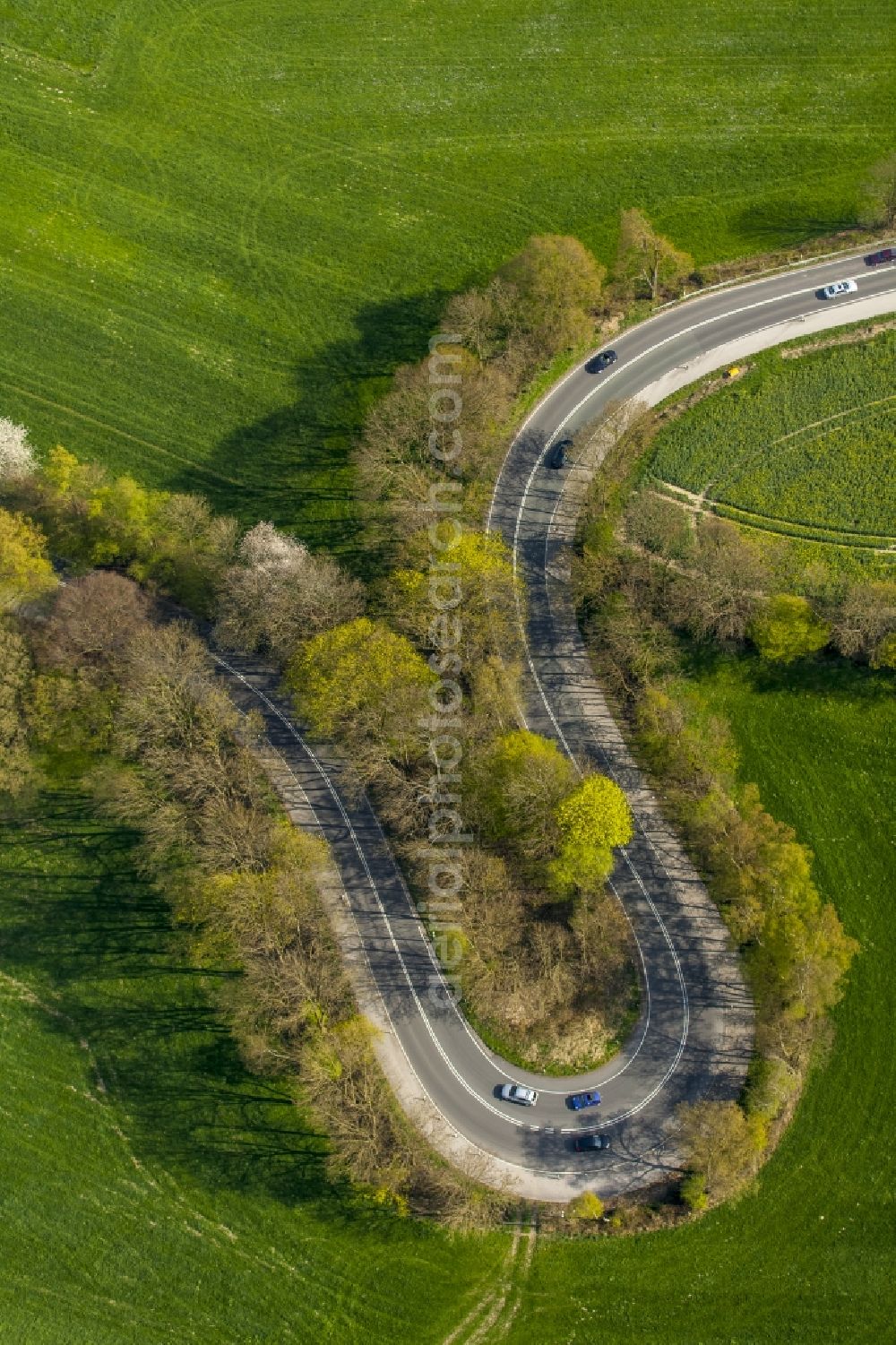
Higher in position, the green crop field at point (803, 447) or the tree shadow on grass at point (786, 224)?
the tree shadow on grass at point (786, 224)

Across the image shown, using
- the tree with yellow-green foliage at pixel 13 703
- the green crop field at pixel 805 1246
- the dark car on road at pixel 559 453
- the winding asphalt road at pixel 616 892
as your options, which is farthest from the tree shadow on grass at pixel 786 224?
the tree with yellow-green foliage at pixel 13 703

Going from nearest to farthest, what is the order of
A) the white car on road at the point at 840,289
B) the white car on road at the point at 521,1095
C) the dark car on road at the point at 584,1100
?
the dark car on road at the point at 584,1100 → the white car on road at the point at 521,1095 → the white car on road at the point at 840,289

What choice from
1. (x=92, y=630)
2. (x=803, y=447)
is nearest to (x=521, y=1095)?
(x=92, y=630)

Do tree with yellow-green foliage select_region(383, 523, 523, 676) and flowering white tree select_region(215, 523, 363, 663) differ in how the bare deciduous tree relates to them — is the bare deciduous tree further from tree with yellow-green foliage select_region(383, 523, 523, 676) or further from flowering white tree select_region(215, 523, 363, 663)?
tree with yellow-green foliage select_region(383, 523, 523, 676)

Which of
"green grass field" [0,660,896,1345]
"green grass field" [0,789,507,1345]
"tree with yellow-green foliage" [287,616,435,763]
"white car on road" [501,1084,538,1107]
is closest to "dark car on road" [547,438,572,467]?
"tree with yellow-green foliage" [287,616,435,763]

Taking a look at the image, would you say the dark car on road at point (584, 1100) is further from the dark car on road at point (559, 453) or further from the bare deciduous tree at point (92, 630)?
the dark car on road at point (559, 453)

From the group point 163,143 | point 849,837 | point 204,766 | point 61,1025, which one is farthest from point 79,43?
point 849,837
